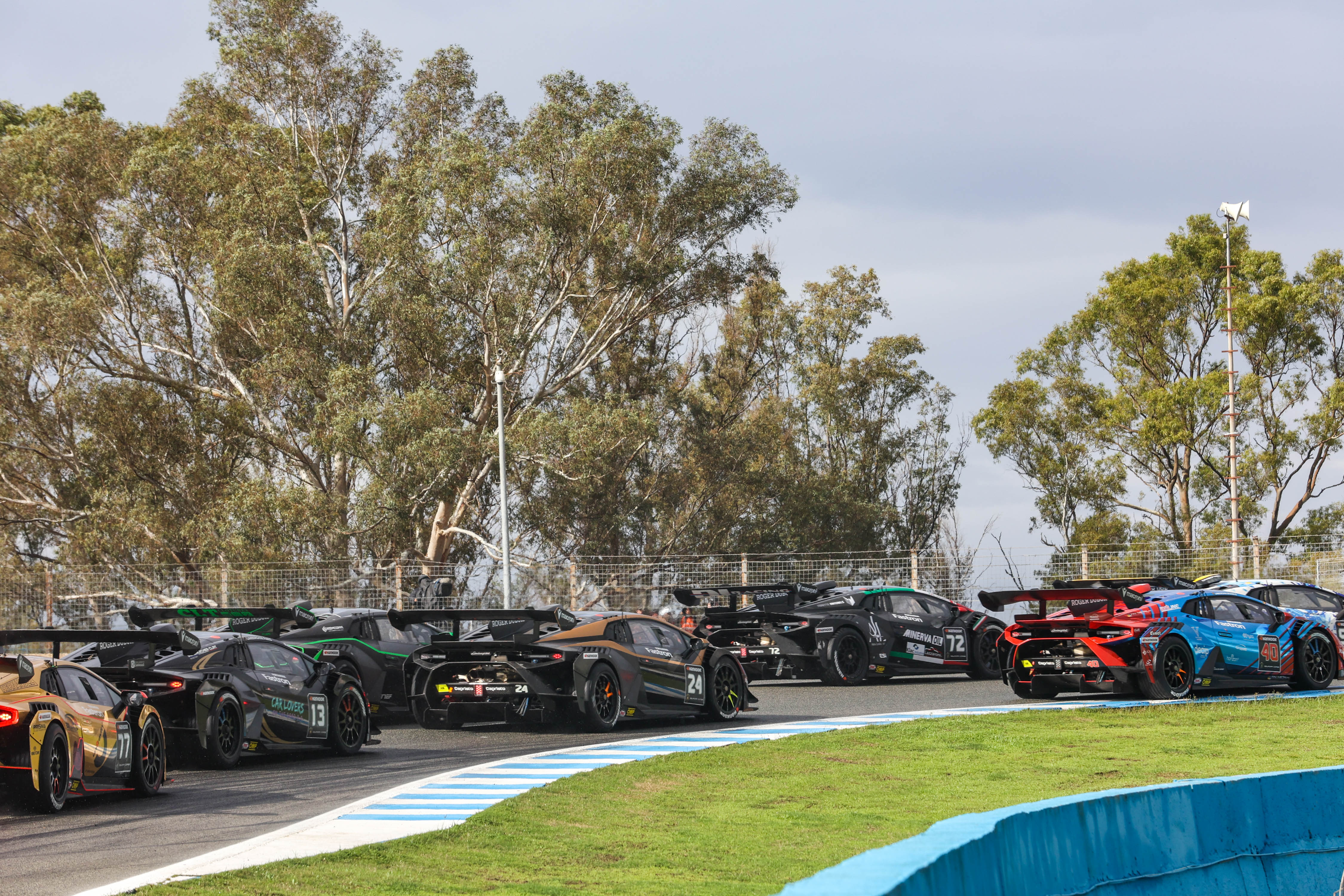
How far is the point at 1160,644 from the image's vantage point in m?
17.4

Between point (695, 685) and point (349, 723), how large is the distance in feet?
13.6

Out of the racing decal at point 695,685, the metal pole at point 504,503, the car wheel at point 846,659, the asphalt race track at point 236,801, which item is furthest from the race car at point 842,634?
the metal pole at point 504,503

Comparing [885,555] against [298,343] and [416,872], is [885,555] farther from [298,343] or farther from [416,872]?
[416,872]

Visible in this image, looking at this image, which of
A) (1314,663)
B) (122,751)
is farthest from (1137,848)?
(1314,663)

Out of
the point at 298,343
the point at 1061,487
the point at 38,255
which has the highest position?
the point at 38,255

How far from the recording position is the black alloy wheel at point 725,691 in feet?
54.1

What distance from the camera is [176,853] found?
8.15 m

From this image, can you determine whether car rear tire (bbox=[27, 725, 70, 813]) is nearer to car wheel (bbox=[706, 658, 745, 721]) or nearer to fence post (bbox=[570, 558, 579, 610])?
car wheel (bbox=[706, 658, 745, 721])

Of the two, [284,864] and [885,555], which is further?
[885,555]

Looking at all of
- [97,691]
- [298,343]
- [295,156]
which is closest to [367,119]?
[295,156]

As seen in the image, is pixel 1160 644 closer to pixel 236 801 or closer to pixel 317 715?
pixel 317 715

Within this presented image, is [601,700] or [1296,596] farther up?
[1296,596]

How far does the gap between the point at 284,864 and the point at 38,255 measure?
38816 mm

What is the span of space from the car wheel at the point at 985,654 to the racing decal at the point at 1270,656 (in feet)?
16.3
